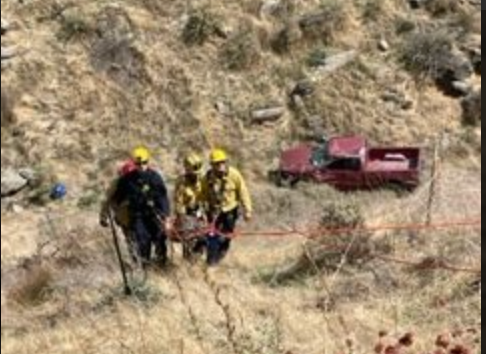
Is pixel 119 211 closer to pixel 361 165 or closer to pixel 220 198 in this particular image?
pixel 220 198

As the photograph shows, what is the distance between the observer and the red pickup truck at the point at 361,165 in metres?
14.5

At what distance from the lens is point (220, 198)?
10727mm

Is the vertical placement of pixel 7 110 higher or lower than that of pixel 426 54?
lower

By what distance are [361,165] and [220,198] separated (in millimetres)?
4234

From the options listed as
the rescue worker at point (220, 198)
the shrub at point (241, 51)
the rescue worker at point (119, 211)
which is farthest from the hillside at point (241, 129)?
the rescue worker at point (119, 211)

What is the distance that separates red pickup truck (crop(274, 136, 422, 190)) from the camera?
14.5m

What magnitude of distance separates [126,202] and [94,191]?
6580 mm

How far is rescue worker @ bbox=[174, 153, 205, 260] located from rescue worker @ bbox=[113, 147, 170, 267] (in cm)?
12

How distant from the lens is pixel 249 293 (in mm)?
9328

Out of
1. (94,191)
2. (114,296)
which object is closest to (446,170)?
(114,296)

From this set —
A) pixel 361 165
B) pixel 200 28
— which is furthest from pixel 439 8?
pixel 361 165

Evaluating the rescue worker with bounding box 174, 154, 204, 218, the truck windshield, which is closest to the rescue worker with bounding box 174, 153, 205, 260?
the rescue worker with bounding box 174, 154, 204, 218

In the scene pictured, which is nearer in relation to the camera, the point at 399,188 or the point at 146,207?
the point at 146,207

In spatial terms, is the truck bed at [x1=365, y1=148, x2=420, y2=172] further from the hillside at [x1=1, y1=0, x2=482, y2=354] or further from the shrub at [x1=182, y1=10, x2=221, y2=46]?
the shrub at [x1=182, y1=10, x2=221, y2=46]
